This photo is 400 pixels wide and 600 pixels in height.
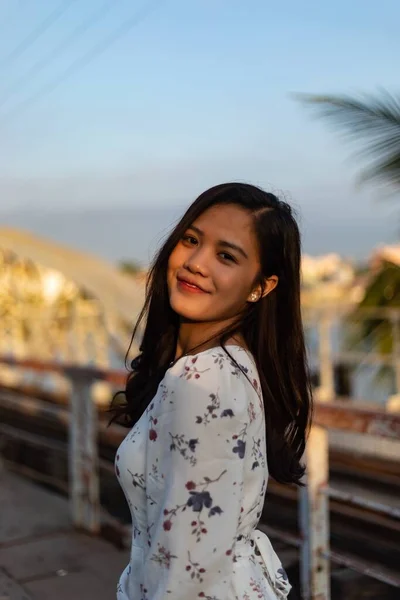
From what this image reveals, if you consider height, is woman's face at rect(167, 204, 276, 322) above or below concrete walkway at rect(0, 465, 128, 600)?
above

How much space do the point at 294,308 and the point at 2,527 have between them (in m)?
3.20

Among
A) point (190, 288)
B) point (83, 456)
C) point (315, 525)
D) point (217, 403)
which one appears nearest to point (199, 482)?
point (217, 403)

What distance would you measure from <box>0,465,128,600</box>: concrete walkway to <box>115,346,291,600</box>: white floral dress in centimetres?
201

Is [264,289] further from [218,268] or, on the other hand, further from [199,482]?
[199,482]

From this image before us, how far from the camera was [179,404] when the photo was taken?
1380 mm

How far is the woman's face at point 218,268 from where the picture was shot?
1527mm

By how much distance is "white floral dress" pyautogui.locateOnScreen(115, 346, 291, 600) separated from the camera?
4.46 ft

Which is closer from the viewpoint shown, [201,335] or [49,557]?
[201,335]

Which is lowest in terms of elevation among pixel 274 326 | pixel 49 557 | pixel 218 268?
pixel 49 557

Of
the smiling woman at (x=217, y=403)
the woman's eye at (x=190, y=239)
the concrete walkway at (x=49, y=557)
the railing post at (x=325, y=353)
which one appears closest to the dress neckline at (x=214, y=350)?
the smiling woman at (x=217, y=403)

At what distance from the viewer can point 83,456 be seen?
4.29m

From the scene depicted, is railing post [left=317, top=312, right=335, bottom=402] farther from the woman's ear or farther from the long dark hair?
the woman's ear

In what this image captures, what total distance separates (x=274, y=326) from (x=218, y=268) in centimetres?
19

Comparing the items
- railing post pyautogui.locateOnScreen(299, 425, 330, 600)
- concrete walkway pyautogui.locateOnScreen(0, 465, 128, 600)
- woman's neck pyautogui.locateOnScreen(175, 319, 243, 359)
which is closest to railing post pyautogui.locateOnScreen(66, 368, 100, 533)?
concrete walkway pyautogui.locateOnScreen(0, 465, 128, 600)
